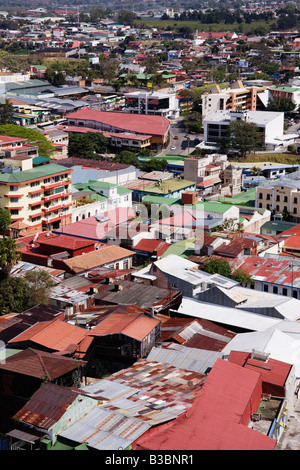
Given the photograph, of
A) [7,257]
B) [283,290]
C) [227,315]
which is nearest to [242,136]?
[283,290]

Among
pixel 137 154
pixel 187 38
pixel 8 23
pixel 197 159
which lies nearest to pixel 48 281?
pixel 197 159

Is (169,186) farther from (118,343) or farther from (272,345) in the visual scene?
(118,343)

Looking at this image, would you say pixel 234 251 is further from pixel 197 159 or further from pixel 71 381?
pixel 197 159

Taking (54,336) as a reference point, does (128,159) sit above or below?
below

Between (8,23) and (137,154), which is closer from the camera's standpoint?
(137,154)

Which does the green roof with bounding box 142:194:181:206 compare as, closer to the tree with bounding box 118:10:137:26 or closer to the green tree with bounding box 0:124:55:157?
the green tree with bounding box 0:124:55:157

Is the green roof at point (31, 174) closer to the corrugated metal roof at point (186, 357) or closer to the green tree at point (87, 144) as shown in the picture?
the green tree at point (87, 144)

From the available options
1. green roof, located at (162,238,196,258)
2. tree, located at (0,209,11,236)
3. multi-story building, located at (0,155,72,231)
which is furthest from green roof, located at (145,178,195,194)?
tree, located at (0,209,11,236)
